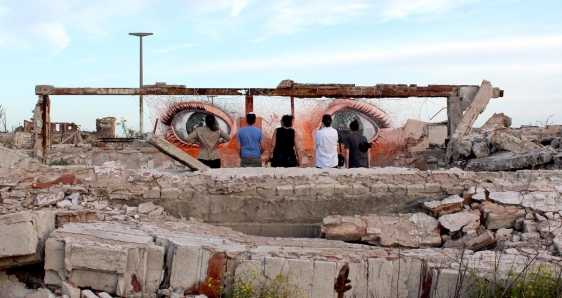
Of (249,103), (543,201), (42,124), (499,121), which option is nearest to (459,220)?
(543,201)

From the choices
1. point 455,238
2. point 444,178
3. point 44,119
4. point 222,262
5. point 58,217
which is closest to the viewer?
point 222,262

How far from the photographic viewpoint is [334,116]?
1033 centimetres

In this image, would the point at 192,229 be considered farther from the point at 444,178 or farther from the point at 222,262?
the point at 444,178

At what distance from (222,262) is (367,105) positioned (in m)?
6.24

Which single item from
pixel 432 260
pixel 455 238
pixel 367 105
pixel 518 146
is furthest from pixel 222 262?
pixel 518 146

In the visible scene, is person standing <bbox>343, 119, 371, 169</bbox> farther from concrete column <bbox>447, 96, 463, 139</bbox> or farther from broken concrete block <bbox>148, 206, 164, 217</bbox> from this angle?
concrete column <bbox>447, 96, 463, 139</bbox>

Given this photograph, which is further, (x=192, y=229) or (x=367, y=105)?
(x=367, y=105)

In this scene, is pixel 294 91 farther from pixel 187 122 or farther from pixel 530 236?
pixel 530 236

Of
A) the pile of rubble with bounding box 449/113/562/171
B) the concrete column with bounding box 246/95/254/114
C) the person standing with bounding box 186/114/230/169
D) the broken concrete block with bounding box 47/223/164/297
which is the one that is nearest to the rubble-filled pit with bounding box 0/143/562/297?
the broken concrete block with bounding box 47/223/164/297

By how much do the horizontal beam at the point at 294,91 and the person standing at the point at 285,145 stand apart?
2.48 m

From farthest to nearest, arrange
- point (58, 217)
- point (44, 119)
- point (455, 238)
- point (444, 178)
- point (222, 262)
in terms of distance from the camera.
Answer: point (44, 119) < point (444, 178) < point (455, 238) < point (58, 217) < point (222, 262)

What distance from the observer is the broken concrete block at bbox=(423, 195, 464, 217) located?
610 cm

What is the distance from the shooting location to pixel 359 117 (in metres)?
10.5

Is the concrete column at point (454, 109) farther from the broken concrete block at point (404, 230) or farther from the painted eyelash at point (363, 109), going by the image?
the broken concrete block at point (404, 230)
